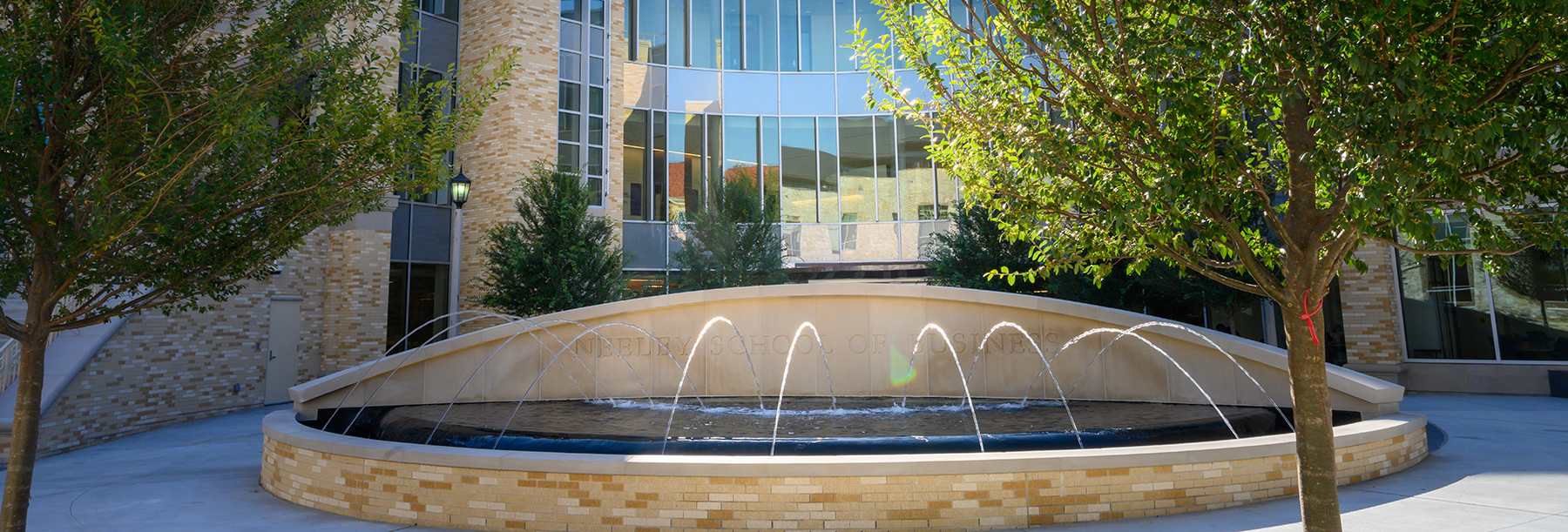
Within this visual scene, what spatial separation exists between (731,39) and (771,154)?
390 centimetres

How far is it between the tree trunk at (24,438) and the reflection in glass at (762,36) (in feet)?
71.7

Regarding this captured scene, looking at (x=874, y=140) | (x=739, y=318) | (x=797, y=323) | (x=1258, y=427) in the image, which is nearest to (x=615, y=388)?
(x=739, y=318)

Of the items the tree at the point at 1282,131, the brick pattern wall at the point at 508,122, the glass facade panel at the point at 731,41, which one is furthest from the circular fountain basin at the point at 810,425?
the glass facade panel at the point at 731,41

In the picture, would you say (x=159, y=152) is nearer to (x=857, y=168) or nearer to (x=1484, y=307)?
(x=1484, y=307)

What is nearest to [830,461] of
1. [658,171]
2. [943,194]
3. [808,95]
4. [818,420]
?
[818,420]

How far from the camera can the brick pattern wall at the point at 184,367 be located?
11.9m

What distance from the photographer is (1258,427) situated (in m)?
8.62

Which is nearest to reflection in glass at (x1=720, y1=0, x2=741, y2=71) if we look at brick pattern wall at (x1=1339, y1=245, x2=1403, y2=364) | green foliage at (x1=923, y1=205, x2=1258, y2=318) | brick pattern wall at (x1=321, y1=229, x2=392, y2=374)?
green foliage at (x1=923, y1=205, x2=1258, y2=318)

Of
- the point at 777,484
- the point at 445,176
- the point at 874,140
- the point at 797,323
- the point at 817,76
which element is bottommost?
the point at 777,484

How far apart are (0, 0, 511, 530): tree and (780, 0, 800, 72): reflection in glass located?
2028 centimetres

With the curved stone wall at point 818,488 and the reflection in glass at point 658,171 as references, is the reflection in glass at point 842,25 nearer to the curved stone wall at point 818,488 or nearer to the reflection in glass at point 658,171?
the reflection in glass at point 658,171

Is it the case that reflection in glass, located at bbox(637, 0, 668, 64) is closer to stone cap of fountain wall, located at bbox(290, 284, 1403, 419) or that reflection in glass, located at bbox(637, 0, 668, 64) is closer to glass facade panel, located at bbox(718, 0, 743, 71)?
glass facade panel, located at bbox(718, 0, 743, 71)

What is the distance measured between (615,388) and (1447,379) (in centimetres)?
1610

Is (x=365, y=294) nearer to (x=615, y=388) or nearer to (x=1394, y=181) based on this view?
(x=615, y=388)
